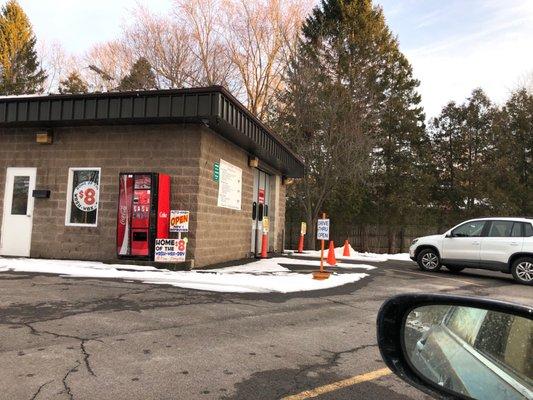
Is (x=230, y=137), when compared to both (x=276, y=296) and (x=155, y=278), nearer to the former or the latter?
(x=155, y=278)

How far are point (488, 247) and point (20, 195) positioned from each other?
13.2 meters

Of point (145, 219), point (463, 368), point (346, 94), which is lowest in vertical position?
point (463, 368)

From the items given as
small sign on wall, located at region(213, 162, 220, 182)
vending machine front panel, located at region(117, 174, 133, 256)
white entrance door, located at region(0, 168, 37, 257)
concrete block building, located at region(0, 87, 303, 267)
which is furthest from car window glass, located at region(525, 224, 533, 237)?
white entrance door, located at region(0, 168, 37, 257)

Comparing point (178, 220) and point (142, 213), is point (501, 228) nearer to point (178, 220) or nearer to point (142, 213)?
point (178, 220)

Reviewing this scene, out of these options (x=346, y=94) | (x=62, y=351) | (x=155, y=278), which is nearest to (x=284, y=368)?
(x=62, y=351)

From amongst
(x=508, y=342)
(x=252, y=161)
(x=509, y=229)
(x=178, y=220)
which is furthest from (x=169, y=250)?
(x=508, y=342)

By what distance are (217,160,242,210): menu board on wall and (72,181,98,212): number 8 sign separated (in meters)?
3.29

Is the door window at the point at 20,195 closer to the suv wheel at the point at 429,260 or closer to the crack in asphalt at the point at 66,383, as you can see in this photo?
the crack in asphalt at the point at 66,383

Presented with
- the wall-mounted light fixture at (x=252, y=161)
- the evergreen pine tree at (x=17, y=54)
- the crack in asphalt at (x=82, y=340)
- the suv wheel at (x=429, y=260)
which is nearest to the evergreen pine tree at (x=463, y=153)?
the suv wheel at (x=429, y=260)

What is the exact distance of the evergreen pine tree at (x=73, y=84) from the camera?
37069 millimetres

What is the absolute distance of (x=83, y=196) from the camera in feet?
41.2

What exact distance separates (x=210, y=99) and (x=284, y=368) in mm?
7562

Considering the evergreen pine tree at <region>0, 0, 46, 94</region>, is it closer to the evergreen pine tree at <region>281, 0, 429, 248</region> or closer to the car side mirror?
the evergreen pine tree at <region>281, 0, 429, 248</region>

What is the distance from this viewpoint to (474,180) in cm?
3031
